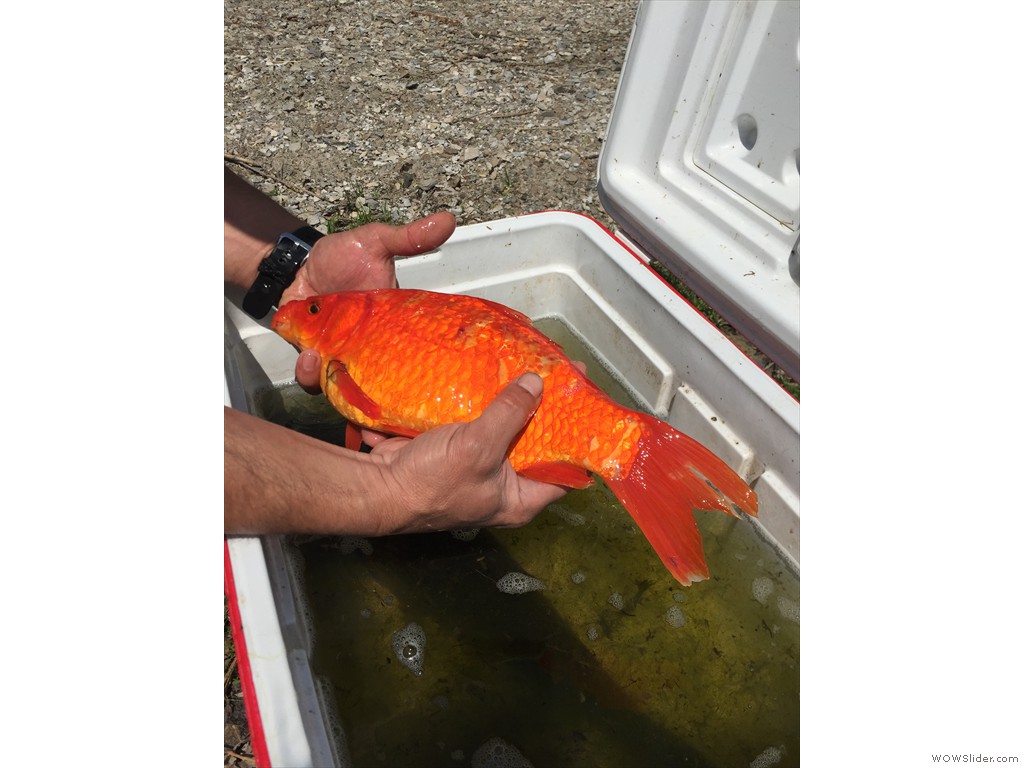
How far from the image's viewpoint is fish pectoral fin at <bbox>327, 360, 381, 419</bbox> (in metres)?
1.58

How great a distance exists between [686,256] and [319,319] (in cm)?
92

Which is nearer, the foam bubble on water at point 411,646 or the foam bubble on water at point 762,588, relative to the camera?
the foam bubble on water at point 411,646

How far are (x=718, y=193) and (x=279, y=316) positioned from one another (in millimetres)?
1097

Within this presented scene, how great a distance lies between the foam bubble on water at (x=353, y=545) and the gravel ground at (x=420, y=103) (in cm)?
153

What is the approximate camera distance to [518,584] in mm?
1859

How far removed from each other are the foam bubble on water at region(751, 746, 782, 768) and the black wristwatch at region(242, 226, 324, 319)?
5.03 ft

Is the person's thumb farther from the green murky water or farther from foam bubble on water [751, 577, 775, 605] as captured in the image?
foam bubble on water [751, 577, 775, 605]

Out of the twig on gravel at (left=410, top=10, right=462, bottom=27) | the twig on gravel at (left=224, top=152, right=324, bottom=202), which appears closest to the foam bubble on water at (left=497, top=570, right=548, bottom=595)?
the twig on gravel at (left=224, top=152, right=324, bottom=202)

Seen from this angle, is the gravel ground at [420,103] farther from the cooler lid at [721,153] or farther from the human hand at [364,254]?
the cooler lid at [721,153]

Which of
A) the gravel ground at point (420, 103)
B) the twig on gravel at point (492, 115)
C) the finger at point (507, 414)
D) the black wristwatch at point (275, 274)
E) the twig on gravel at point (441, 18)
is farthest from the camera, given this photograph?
the twig on gravel at point (441, 18)

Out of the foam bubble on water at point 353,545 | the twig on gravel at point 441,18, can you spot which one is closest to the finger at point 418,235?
the foam bubble on water at point 353,545

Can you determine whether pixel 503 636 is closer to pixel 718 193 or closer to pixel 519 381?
pixel 519 381

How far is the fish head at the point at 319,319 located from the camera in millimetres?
1643

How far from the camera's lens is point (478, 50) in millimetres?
4109
